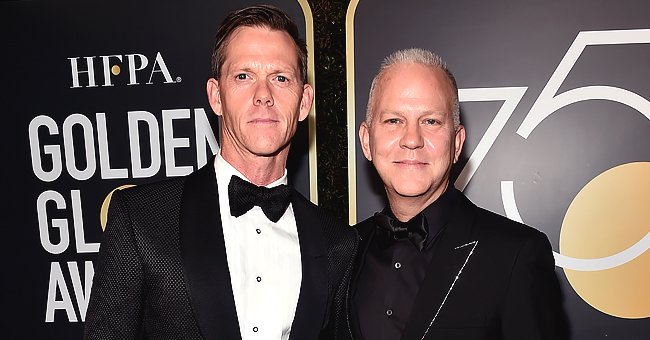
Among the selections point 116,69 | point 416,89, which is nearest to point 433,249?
point 416,89

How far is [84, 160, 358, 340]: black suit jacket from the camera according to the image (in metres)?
1.85

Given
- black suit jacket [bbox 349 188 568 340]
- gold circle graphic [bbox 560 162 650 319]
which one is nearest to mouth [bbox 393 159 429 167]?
black suit jacket [bbox 349 188 568 340]

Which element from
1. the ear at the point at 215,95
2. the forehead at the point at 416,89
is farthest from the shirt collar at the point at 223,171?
the forehead at the point at 416,89

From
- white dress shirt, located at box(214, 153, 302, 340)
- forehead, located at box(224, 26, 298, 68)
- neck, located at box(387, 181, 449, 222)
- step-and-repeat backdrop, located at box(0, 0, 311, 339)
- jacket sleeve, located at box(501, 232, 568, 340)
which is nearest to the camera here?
jacket sleeve, located at box(501, 232, 568, 340)

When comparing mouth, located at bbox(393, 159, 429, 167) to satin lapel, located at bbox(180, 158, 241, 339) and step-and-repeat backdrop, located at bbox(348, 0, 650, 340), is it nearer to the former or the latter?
satin lapel, located at bbox(180, 158, 241, 339)

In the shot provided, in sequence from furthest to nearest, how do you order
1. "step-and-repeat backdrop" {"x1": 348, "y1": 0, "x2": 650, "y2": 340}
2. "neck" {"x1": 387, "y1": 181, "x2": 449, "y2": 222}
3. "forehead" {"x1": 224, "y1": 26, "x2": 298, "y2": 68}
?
"step-and-repeat backdrop" {"x1": 348, "y1": 0, "x2": 650, "y2": 340}, "neck" {"x1": 387, "y1": 181, "x2": 449, "y2": 222}, "forehead" {"x1": 224, "y1": 26, "x2": 298, "y2": 68}

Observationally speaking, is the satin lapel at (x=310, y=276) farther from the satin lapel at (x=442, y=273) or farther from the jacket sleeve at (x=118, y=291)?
the jacket sleeve at (x=118, y=291)

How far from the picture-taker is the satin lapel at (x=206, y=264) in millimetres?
1845

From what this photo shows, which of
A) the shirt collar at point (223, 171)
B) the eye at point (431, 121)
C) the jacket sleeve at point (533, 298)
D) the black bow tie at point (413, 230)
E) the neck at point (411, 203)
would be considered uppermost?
the eye at point (431, 121)

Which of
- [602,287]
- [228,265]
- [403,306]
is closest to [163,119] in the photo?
[228,265]

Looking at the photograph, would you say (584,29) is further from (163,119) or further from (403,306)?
(163,119)

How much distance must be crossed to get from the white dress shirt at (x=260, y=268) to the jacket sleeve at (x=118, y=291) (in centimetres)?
28

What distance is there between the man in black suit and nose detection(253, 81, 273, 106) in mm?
373

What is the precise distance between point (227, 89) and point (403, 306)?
2.95 feet
